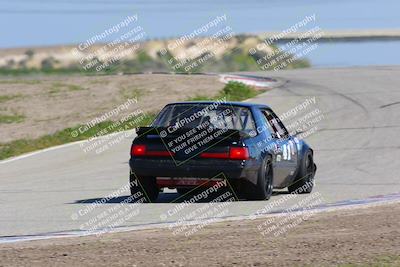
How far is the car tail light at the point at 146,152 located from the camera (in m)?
13.0

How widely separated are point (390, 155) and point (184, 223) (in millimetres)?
10621

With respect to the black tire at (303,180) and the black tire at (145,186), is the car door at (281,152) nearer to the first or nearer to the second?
the black tire at (303,180)

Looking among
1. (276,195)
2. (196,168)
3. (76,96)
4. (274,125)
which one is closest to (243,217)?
(196,168)

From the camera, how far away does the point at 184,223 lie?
36.0ft

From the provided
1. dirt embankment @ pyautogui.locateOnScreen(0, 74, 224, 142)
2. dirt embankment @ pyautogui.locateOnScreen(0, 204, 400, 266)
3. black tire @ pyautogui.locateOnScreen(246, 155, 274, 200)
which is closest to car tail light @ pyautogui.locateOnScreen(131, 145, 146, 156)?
black tire @ pyautogui.locateOnScreen(246, 155, 274, 200)

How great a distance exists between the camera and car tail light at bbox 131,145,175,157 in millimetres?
12977

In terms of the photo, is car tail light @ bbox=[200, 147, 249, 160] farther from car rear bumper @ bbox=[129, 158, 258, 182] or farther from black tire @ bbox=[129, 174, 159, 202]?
black tire @ bbox=[129, 174, 159, 202]

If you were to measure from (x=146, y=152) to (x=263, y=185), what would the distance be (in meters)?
1.59

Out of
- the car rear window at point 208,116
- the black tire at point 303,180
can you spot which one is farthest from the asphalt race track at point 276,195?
the car rear window at point 208,116

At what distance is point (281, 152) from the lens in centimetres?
1409

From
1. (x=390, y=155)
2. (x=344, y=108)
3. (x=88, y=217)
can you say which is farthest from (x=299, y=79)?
(x=88, y=217)

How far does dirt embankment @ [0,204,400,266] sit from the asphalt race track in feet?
4.67

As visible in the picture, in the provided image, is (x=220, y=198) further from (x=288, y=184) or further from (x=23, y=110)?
(x=23, y=110)

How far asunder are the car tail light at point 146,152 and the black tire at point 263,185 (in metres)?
1.18
